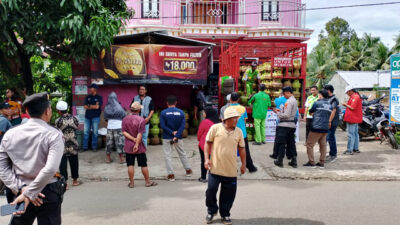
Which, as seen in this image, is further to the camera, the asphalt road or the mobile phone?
the asphalt road

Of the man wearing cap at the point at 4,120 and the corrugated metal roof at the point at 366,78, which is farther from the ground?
the corrugated metal roof at the point at 366,78

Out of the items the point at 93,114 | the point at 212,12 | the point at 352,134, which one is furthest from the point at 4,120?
the point at 212,12

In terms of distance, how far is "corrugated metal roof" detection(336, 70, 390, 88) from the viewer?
2558 cm

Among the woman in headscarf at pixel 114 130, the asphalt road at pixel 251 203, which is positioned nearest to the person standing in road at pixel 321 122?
the asphalt road at pixel 251 203

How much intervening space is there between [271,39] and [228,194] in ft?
48.0

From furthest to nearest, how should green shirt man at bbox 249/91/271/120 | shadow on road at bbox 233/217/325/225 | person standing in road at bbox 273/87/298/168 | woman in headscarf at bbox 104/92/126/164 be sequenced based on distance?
green shirt man at bbox 249/91/271/120, woman in headscarf at bbox 104/92/126/164, person standing in road at bbox 273/87/298/168, shadow on road at bbox 233/217/325/225

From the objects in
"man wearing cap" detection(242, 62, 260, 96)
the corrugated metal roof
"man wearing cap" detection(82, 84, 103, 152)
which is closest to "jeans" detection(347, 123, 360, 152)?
"man wearing cap" detection(242, 62, 260, 96)

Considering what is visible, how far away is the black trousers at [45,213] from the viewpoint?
3098mm

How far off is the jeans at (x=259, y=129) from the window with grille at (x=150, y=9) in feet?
32.0

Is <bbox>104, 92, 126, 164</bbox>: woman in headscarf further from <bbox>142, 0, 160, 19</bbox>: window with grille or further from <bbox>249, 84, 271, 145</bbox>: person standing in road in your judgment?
<bbox>142, 0, 160, 19</bbox>: window with grille

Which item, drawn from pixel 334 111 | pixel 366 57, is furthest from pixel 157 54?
pixel 366 57

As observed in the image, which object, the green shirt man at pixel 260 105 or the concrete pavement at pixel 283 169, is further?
the green shirt man at pixel 260 105

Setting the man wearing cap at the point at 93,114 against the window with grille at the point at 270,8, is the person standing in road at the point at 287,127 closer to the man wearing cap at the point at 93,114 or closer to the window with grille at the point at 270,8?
the man wearing cap at the point at 93,114

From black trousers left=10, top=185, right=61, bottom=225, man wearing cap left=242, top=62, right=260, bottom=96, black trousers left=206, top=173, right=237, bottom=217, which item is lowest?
black trousers left=206, top=173, right=237, bottom=217
